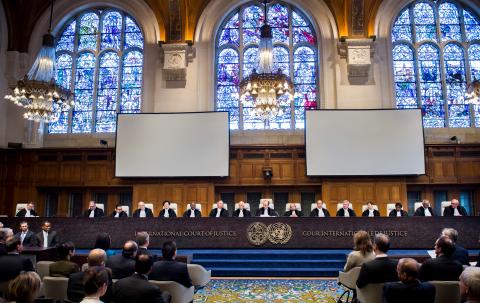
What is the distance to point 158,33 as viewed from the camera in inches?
537

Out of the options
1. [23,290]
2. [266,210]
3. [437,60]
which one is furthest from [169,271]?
[437,60]

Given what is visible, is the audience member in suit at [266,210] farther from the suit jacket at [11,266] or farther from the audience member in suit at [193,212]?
the suit jacket at [11,266]

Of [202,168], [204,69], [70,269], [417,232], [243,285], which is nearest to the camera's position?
[70,269]

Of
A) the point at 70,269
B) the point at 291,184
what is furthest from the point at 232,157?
the point at 70,269

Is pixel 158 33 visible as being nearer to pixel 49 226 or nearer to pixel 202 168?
pixel 202 168

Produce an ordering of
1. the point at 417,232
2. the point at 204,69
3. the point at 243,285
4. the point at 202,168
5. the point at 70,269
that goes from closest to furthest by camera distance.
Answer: the point at 70,269 < the point at 243,285 < the point at 417,232 < the point at 202,168 < the point at 204,69

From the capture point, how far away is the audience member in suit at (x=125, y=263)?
14.1 feet

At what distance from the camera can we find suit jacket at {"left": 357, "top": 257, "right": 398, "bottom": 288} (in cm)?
412

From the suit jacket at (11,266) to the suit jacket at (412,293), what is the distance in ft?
10.6

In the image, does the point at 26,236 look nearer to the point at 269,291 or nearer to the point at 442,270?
the point at 269,291

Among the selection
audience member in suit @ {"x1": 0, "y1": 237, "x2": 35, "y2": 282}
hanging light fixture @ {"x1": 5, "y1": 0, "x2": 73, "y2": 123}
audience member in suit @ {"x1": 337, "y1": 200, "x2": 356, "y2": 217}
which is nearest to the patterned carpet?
audience member in suit @ {"x1": 0, "y1": 237, "x2": 35, "y2": 282}

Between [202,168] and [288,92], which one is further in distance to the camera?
[202,168]

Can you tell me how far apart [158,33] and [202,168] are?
452cm

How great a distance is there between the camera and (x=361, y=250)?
484cm
